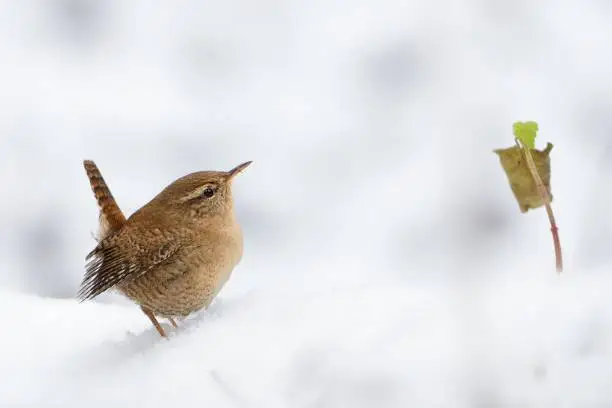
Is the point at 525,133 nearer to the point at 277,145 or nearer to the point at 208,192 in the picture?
the point at 208,192

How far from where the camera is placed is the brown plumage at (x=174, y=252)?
3314 mm

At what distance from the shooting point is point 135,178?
5.72 meters

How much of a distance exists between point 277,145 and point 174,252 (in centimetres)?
259

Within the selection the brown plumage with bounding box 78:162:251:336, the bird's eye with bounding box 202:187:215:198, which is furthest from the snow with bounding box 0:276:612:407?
the bird's eye with bounding box 202:187:215:198

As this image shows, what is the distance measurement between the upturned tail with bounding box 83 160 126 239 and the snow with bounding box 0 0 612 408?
31cm

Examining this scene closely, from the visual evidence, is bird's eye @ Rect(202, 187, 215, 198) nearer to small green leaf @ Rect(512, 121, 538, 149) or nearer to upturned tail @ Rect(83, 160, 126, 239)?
upturned tail @ Rect(83, 160, 126, 239)

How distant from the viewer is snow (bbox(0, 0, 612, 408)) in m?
2.84

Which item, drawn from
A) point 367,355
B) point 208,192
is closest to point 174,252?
point 208,192

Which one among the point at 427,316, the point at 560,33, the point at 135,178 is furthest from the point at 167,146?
the point at 427,316

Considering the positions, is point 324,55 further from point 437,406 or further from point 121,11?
point 437,406

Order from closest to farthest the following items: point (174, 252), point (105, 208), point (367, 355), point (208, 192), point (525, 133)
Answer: point (367, 355) < point (525, 133) < point (174, 252) < point (208, 192) < point (105, 208)

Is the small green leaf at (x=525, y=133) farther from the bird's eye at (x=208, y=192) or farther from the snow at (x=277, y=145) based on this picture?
the bird's eye at (x=208, y=192)

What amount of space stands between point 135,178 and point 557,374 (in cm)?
394

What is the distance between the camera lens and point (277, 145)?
5.89 metres
